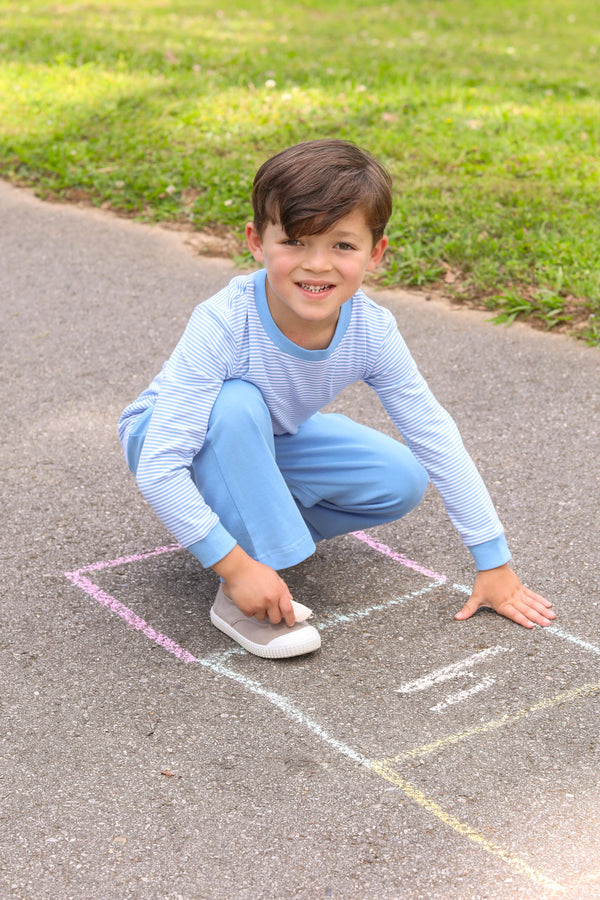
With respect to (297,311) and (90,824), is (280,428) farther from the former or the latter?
(90,824)

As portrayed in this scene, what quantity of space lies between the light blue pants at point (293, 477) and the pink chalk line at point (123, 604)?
0.30 meters

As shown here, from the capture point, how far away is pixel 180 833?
186 centimetres

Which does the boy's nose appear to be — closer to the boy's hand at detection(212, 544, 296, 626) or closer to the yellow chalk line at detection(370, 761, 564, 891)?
the boy's hand at detection(212, 544, 296, 626)

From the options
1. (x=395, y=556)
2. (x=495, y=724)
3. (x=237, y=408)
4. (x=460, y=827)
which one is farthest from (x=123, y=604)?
(x=460, y=827)

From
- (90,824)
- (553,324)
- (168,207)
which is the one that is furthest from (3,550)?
(168,207)

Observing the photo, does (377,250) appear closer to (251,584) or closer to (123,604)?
(251,584)

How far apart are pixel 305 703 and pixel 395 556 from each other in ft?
2.46

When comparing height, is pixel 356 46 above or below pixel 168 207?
above

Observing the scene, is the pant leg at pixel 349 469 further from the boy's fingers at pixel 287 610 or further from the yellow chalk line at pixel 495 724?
the yellow chalk line at pixel 495 724

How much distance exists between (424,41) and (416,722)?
851 cm

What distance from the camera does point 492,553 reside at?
8.29ft

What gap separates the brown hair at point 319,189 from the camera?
86.8 inches

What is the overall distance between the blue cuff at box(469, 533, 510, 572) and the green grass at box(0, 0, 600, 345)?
6.67 feet

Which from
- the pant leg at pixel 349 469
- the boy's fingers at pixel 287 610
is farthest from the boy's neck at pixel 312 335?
the boy's fingers at pixel 287 610
